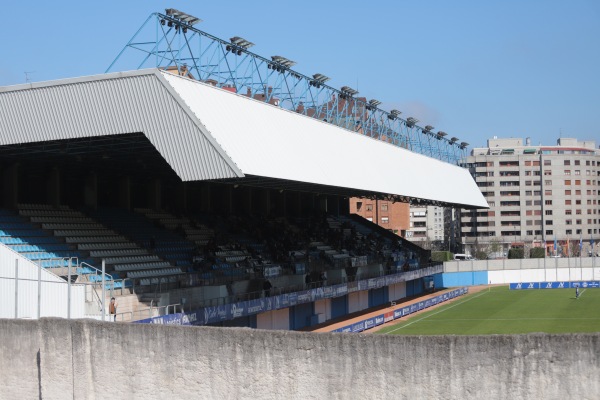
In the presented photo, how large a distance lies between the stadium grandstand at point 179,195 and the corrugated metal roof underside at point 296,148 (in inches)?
4.1

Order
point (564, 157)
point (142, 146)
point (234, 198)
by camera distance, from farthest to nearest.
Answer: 1. point (564, 157)
2. point (234, 198)
3. point (142, 146)

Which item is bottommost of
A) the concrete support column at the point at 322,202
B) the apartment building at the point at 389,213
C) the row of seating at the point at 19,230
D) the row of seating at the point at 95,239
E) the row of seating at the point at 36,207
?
the row of seating at the point at 95,239

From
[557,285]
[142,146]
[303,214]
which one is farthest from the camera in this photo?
[557,285]

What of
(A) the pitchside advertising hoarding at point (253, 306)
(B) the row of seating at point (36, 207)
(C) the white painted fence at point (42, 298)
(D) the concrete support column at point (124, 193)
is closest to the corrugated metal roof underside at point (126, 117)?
(A) the pitchside advertising hoarding at point (253, 306)

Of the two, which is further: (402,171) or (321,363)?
(402,171)

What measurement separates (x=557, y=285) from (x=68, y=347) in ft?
226

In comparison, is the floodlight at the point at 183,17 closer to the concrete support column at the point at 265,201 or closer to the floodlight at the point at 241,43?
the floodlight at the point at 241,43

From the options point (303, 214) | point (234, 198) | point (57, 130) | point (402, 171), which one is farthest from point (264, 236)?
point (57, 130)

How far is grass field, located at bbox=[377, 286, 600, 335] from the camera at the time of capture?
48.0m

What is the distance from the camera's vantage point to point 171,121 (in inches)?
1147

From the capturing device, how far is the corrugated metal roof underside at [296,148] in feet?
100

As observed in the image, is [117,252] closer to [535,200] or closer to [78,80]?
[78,80]

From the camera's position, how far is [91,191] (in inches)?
1704

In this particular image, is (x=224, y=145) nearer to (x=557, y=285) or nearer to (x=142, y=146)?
(x=142, y=146)
